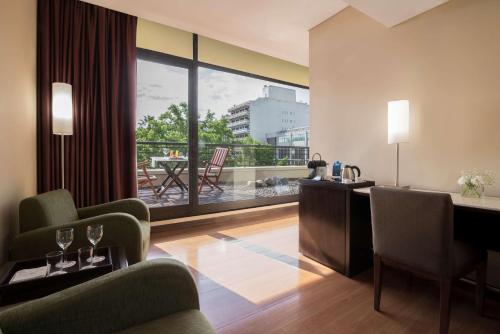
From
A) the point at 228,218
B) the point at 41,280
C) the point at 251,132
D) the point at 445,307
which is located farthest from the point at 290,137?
the point at 41,280

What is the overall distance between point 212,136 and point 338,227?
2.37m

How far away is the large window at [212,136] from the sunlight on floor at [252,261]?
85 centimetres

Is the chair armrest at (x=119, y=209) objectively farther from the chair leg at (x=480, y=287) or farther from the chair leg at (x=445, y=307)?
the chair leg at (x=480, y=287)

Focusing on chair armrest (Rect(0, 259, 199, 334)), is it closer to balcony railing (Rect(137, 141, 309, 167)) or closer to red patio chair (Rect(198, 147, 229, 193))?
balcony railing (Rect(137, 141, 309, 167))

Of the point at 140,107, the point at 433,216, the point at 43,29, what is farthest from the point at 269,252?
the point at 43,29

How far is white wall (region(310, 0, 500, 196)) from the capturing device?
6.57 feet

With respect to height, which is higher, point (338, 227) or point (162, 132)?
point (162, 132)

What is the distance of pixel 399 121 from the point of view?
223 centimetres

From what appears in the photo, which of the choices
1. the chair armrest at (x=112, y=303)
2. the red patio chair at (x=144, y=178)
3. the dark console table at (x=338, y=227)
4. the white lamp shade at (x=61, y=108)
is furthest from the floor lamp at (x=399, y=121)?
the red patio chair at (x=144, y=178)

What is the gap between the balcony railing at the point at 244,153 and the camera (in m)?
3.58

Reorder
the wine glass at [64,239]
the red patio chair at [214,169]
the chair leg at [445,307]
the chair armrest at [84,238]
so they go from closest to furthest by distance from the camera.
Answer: the wine glass at [64,239]
the chair leg at [445,307]
the chair armrest at [84,238]
the red patio chair at [214,169]

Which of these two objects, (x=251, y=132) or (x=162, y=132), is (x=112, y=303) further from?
(x=251, y=132)

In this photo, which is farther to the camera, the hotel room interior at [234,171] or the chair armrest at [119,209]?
the chair armrest at [119,209]

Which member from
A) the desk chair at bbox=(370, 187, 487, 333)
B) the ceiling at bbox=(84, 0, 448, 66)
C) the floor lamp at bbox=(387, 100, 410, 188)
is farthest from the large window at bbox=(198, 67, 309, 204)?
the desk chair at bbox=(370, 187, 487, 333)
